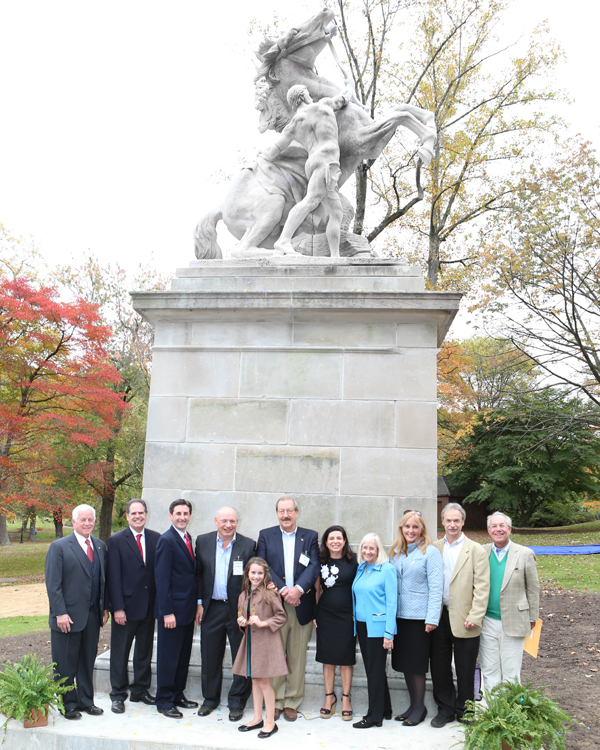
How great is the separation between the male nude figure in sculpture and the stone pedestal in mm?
718

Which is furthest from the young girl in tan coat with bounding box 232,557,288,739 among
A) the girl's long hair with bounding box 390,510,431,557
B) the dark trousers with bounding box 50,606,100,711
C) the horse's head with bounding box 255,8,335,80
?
the horse's head with bounding box 255,8,335,80

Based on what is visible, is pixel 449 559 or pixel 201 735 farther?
pixel 449 559

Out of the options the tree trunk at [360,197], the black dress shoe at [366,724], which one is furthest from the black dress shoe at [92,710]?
the tree trunk at [360,197]

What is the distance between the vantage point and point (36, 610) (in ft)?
42.1

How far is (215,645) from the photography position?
16.3 ft

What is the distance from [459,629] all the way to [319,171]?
4.73 m

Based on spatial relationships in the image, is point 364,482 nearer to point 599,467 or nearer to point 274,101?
point 274,101

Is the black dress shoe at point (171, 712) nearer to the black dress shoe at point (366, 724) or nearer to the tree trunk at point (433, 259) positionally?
the black dress shoe at point (366, 724)

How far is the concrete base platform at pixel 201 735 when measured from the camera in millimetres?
4277

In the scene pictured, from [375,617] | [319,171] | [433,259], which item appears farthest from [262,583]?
[433,259]

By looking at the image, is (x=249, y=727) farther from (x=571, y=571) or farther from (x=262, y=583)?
(x=571, y=571)

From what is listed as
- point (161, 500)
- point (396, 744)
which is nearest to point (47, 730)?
point (161, 500)

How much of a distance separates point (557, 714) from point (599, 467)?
2365cm

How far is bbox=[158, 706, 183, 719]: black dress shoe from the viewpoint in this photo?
4.74 meters
